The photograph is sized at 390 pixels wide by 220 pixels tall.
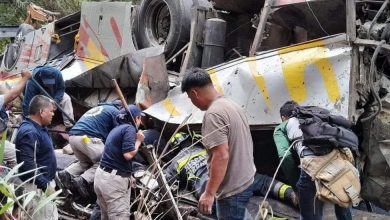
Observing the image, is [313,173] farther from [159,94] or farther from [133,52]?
[133,52]

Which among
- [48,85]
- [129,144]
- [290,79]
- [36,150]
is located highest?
[290,79]

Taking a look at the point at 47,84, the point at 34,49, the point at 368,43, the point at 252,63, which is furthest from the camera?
the point at 34,49

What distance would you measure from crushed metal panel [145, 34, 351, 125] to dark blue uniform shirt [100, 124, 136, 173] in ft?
1.15

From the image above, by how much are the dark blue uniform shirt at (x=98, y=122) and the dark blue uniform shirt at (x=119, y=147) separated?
66 centimetres

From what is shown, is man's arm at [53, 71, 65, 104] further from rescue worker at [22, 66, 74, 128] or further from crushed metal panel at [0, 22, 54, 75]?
crushed metal panel at [0, 22, 54, 75]

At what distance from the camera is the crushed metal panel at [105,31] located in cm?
650

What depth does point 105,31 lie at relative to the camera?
6.71 meters

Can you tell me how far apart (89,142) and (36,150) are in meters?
1.19

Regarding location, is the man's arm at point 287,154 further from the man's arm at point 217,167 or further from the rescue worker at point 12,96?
the rescue worker at point 12,96

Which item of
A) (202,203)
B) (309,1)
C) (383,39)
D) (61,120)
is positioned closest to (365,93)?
(383,39)

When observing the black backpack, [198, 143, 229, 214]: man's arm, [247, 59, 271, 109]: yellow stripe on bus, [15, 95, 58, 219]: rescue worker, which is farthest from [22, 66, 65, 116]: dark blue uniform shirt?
[198, 143, 229, 214]: man's arm

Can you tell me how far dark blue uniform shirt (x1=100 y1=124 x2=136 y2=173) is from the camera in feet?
13.6

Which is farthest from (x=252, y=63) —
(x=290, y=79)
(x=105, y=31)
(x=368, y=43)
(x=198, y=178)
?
(x=105, y=31)

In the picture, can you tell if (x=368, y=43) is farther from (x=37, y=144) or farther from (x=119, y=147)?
(x=37, y=144)
